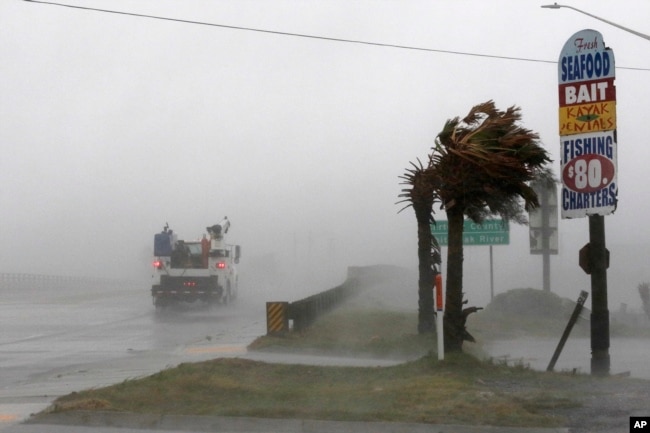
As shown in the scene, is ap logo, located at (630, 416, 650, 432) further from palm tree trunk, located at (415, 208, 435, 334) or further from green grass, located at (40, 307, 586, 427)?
palm tree trunk, located at (415, 208, 435, 334)

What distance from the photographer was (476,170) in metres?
16.7

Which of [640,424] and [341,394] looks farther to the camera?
[341,394]

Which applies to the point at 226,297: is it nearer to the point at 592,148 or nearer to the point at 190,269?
the point at 190,269

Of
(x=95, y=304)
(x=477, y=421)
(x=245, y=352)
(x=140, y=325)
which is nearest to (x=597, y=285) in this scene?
(x=477, y=421)

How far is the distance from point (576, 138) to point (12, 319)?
82.0 ft

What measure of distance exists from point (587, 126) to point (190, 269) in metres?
28.4

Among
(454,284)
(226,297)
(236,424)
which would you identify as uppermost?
(454,284)

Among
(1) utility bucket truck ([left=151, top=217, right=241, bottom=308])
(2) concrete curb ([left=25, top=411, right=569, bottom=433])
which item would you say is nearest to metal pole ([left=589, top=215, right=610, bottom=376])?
(2) concrete curb ([left=25, top=411, right=569, bottom=433])

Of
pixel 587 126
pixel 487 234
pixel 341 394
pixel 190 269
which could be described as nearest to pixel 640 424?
pixel 341 394

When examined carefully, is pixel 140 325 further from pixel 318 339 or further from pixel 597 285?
pixel 597 285

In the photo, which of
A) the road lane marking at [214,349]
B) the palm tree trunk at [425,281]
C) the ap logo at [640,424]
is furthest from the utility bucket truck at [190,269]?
the ap logo at [640,424]

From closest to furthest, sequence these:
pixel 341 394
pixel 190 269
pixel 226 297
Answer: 1. pixel 341 394
2. pixel 190 269
3. pixel 226 297

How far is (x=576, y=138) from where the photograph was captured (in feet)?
55.3

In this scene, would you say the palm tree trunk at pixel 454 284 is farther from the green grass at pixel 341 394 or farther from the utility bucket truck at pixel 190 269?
the utility bucket truck at pixel 190 269
